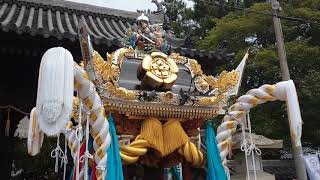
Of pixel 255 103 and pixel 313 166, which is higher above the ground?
pixel 255 103

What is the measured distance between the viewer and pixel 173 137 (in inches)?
139

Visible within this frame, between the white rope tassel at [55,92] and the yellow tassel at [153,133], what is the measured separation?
1067 millimetres

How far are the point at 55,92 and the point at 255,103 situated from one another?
222 centimetres

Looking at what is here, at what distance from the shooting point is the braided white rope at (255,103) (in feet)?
12.1

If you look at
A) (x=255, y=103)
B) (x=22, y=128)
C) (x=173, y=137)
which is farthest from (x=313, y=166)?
(x=22, y=128)

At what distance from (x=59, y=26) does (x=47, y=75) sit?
5244 millimetres

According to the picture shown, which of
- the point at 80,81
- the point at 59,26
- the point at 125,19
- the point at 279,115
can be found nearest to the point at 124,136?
the point at 80,81

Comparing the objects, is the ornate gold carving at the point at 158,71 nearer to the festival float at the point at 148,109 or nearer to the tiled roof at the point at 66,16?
the festival float at the point at 148,109

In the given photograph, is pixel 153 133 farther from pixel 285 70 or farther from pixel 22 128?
pixel 285 70

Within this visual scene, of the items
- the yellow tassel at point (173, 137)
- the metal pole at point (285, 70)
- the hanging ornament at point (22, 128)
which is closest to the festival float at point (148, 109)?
the yellow tassel at point (173, 137)

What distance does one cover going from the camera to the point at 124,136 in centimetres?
360

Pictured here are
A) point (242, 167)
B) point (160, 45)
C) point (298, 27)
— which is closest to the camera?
point (160, 45)

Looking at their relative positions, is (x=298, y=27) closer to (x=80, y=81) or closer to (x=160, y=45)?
(x=160, y=45)

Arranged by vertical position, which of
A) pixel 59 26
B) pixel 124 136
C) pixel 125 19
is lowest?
pixel 124 136
